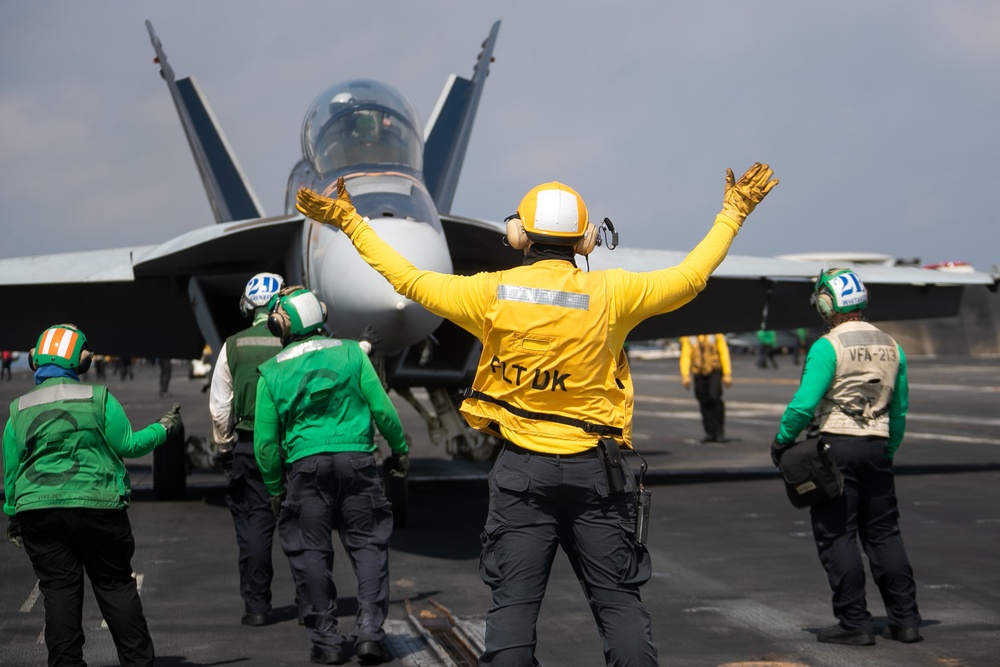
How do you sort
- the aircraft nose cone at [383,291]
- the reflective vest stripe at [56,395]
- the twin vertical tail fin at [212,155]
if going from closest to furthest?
the reflective vest stripe at [56,395]
the aircraft nose cone at [383,291]
the twin vertical tail fin at [212,155]

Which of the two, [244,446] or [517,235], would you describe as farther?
[244,446]

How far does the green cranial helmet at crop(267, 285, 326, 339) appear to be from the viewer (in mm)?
5730

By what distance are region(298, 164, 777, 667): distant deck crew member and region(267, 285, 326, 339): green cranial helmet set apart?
173 centimetres

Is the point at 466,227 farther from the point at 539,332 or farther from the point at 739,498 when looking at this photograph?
the point at 539,332

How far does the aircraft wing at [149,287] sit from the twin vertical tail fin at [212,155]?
2.07 meters

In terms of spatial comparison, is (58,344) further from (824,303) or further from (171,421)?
(824,303)

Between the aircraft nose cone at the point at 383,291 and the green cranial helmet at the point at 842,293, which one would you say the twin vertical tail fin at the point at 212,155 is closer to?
the aircraft nose cone at the point at 383,291

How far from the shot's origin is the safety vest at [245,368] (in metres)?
6.65

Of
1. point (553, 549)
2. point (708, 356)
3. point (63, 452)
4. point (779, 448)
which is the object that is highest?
point (63, 452)

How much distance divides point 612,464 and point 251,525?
3.24 metres

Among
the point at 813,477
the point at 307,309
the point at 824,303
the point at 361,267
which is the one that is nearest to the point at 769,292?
the point at 361,267

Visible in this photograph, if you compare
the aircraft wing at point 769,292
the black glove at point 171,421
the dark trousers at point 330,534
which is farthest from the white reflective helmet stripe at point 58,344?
the aircraft wing at point 769,292

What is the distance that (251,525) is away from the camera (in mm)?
6438

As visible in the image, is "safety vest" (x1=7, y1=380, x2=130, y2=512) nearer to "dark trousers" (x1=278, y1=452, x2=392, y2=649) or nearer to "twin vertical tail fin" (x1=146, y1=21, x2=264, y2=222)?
"dark trousers" (x1=278, y1=452, x2=392, y2=649)
